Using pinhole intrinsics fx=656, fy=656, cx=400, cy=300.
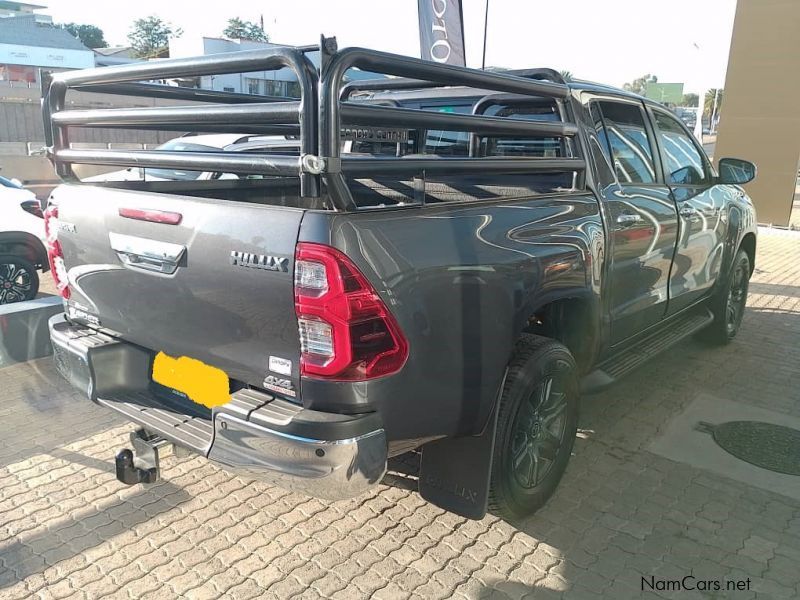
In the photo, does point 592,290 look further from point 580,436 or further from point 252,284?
point 252,284

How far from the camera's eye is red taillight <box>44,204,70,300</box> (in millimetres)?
3123

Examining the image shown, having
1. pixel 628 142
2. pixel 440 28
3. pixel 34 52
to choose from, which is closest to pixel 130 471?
pixel 628 142

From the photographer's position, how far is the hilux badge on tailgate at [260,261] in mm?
2162

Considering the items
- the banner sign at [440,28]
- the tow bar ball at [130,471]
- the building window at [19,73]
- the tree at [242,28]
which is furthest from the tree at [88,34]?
the tow bar ball at [130,471]

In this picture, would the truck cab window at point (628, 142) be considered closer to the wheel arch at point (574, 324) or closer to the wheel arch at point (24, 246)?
the wheel arch at point (574, 324)

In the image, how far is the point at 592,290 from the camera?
332cm

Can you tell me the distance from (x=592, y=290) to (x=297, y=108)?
72.1 inches

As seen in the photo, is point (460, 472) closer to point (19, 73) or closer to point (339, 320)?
point (339, 320)

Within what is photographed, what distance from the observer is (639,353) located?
4.17 metres

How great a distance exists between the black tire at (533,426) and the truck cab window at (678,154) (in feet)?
6.52

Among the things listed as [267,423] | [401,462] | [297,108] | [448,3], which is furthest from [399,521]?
[448,3]

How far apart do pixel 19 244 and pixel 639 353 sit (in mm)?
5779

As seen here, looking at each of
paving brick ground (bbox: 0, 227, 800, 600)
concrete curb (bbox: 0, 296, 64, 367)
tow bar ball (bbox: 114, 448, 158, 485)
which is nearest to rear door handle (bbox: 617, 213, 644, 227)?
paving brick ground (bbox: 0, 227, 800, 600)

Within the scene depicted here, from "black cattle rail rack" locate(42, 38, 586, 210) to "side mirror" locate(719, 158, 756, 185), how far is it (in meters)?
2.30
